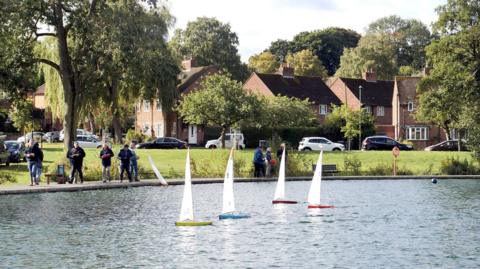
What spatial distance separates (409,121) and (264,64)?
37368 millimetres

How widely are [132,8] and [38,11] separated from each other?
5.90 m

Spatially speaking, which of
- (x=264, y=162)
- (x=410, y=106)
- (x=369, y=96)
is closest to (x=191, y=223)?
(x=264, y=162)

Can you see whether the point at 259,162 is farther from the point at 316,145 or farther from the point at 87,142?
the point at 87,142

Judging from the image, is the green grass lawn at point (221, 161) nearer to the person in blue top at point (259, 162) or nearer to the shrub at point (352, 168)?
the shrub at point (352, 168)

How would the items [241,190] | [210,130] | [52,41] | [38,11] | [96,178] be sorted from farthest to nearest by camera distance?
[210,130] → [52,41] → [38,11] → [96,178] → [241,190]

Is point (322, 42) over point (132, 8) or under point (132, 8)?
over

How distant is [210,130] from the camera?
10069cm

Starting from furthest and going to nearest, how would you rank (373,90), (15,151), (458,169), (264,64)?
(264,64), (373,90), (15,151), (458,169)

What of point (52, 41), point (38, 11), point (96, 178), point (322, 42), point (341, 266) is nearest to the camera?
point (341, 266)

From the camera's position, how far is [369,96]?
386ft

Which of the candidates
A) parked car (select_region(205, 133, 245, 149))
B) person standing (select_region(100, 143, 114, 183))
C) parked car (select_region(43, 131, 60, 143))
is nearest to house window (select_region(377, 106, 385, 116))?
parked car (select_region(205, 133, 245, 149))

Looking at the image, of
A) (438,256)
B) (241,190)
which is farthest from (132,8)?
(438,256)

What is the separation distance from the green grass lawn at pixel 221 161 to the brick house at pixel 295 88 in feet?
109

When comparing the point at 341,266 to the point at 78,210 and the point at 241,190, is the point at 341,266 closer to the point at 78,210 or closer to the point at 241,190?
the point at 78,210
